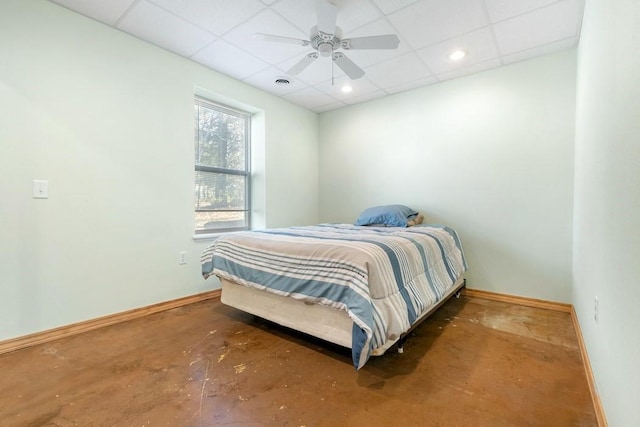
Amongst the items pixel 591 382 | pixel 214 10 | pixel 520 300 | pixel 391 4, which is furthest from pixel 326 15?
pixel 520 300

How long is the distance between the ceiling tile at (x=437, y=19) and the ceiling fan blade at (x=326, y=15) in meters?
0.59

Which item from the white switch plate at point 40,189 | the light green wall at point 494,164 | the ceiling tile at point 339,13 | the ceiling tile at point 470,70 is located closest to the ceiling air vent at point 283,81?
the ceiling tile at point 339,13

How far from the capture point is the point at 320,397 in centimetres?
144

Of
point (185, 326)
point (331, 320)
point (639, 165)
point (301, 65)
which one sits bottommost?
point (185, 326)

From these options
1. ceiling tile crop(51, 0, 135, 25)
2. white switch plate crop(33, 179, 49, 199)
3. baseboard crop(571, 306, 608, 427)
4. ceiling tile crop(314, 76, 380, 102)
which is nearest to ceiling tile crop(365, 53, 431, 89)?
ceiling tile crop(314, 76, 380, 102)

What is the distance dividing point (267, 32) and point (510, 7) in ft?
6.28

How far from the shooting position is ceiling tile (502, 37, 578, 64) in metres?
2.54

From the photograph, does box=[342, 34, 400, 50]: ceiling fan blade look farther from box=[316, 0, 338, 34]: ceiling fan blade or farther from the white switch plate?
the white switch plate

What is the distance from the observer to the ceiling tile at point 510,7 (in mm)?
2062

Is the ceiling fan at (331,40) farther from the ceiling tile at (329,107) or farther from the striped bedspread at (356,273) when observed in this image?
the ceiling tile at (329,107)

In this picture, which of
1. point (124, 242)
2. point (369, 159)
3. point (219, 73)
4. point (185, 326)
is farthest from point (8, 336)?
point (369, 159)

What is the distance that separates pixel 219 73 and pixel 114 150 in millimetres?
1439

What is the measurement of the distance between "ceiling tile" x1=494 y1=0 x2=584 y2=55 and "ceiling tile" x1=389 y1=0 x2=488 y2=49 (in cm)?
27

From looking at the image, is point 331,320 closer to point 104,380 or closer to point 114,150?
point 104,380
